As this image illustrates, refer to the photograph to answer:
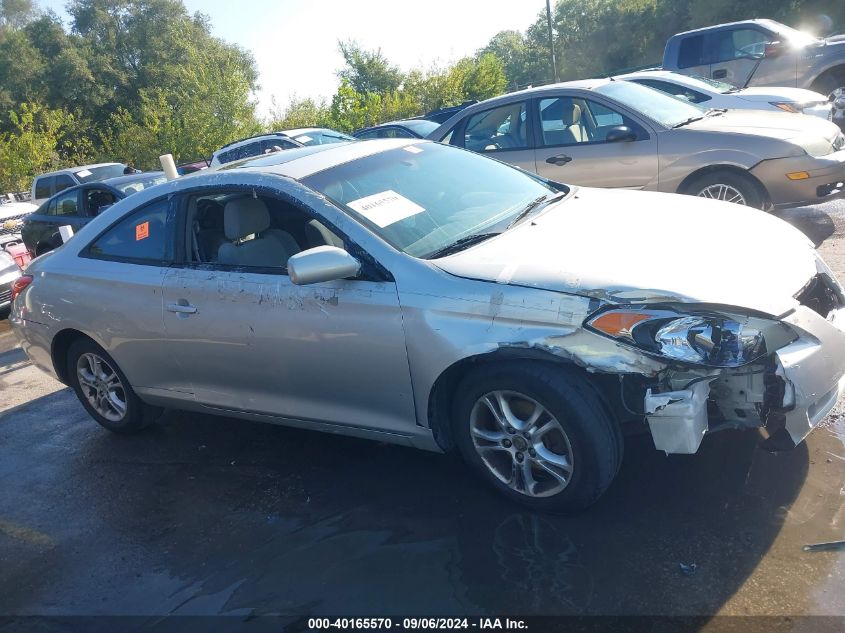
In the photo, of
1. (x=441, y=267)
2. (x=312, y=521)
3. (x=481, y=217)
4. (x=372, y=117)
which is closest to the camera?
(x=441, y=267)

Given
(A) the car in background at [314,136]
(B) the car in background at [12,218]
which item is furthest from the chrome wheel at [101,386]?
(A) the car in background at [314,136]

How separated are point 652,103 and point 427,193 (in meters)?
4.34

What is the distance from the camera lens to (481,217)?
4156 mm

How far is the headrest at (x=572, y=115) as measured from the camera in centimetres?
771

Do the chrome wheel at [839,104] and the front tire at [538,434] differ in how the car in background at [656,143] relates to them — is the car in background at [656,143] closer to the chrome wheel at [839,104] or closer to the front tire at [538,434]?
the front tire at [538,434]

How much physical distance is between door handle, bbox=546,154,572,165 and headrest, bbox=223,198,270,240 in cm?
421

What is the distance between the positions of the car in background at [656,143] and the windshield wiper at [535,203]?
2.95 meters

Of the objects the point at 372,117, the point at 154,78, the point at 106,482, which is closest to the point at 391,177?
the point at 106,482

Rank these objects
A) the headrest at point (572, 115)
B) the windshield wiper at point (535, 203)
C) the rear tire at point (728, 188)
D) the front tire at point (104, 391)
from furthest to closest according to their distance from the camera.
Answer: the headrest at point (572, 115)
the rear tire at point (728, 188)
the front tire at point (104, 391)
the windshield wiper at point (535, 203)

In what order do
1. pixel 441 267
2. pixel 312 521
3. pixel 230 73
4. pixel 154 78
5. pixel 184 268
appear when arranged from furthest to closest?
pixel 154 78 < pixel 230 73 < pixel 184 268 < pixel 312 521 < pixel 441 267

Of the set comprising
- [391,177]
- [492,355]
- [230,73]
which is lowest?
[492,355]

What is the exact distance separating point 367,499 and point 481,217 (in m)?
1.58

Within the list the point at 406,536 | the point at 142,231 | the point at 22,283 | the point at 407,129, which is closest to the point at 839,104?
the point at 407,129

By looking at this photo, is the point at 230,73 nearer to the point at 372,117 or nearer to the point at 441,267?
the point at 372,117
